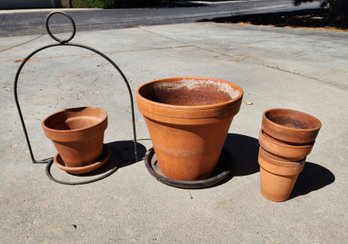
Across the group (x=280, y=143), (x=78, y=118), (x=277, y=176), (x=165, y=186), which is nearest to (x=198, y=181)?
(x=165, y=186)

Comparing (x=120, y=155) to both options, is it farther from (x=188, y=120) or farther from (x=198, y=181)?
(x=188, y=120)

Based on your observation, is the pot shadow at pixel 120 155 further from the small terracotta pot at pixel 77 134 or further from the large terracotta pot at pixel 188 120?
the large terracotta pot at pixel 188 120

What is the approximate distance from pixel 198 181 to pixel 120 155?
0.98 m

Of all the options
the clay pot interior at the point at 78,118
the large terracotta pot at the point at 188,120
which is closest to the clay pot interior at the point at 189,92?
the large terracotta pot at the point at 188,120

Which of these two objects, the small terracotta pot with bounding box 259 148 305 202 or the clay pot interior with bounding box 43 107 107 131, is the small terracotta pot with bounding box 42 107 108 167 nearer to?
the clay pot interior with bounding box 43 107 107 131

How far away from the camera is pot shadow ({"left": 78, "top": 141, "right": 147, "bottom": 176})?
2891 millimetres

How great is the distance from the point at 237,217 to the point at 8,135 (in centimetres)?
289

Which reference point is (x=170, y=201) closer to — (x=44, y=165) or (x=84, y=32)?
(x=44, y=165)

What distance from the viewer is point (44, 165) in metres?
2.93

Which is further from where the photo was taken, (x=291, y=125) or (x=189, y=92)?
(x=189, y=92)

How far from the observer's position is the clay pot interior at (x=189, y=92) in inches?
108

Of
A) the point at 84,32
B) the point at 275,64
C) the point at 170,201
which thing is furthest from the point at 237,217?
the point at 84,32

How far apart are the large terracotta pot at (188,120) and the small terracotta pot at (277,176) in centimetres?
43

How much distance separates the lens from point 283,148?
208cm
